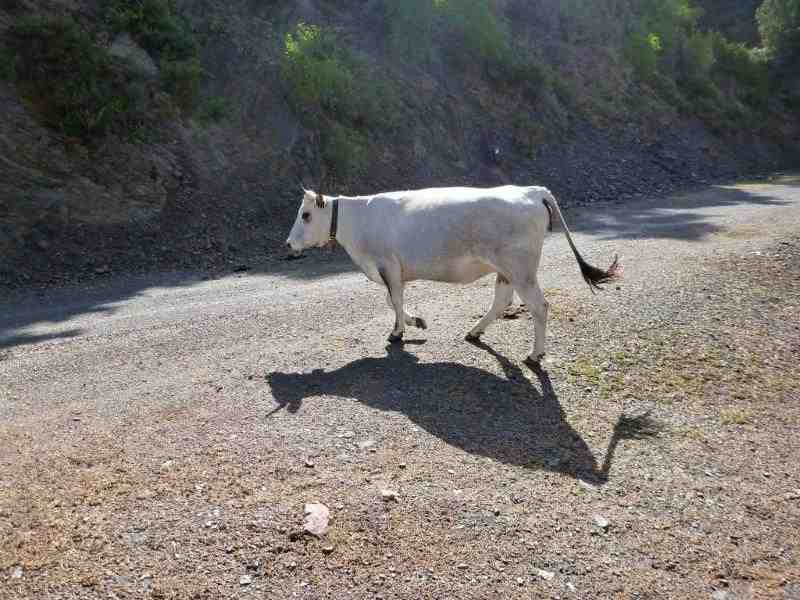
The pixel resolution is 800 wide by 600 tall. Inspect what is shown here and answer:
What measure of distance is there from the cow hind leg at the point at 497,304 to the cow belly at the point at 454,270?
1.28 feet

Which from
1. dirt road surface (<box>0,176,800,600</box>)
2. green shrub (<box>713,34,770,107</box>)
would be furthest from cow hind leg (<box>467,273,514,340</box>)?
green shrub (<box>713,34,770,107</box>)

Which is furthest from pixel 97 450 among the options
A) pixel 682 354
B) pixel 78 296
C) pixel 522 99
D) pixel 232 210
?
pixel 522 99

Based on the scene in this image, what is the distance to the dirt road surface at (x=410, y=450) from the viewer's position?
422 cm

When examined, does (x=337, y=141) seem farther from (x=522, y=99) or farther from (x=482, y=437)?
(x=482, y=437)

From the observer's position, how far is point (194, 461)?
536 cm

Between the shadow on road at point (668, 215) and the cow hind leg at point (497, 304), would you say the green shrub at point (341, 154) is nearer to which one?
the shadow on road at point (668, 215)

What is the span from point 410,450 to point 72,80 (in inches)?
533

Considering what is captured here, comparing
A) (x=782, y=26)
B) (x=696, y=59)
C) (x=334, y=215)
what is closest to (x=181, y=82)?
(x=334, y=215)

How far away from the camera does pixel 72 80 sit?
1548cm

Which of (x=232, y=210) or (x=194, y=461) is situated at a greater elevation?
(x=232, y=210)

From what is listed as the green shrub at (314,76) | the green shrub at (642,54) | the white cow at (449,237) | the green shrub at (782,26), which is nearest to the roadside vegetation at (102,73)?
the green shrub at (314,76)

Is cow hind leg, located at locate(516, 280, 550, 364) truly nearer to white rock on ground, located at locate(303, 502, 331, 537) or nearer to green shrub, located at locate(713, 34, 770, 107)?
white rock on ground, located at locate(303, 502, 331, 537)

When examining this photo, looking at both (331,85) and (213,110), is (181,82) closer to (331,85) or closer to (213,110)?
(213,110)

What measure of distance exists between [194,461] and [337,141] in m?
13.6
